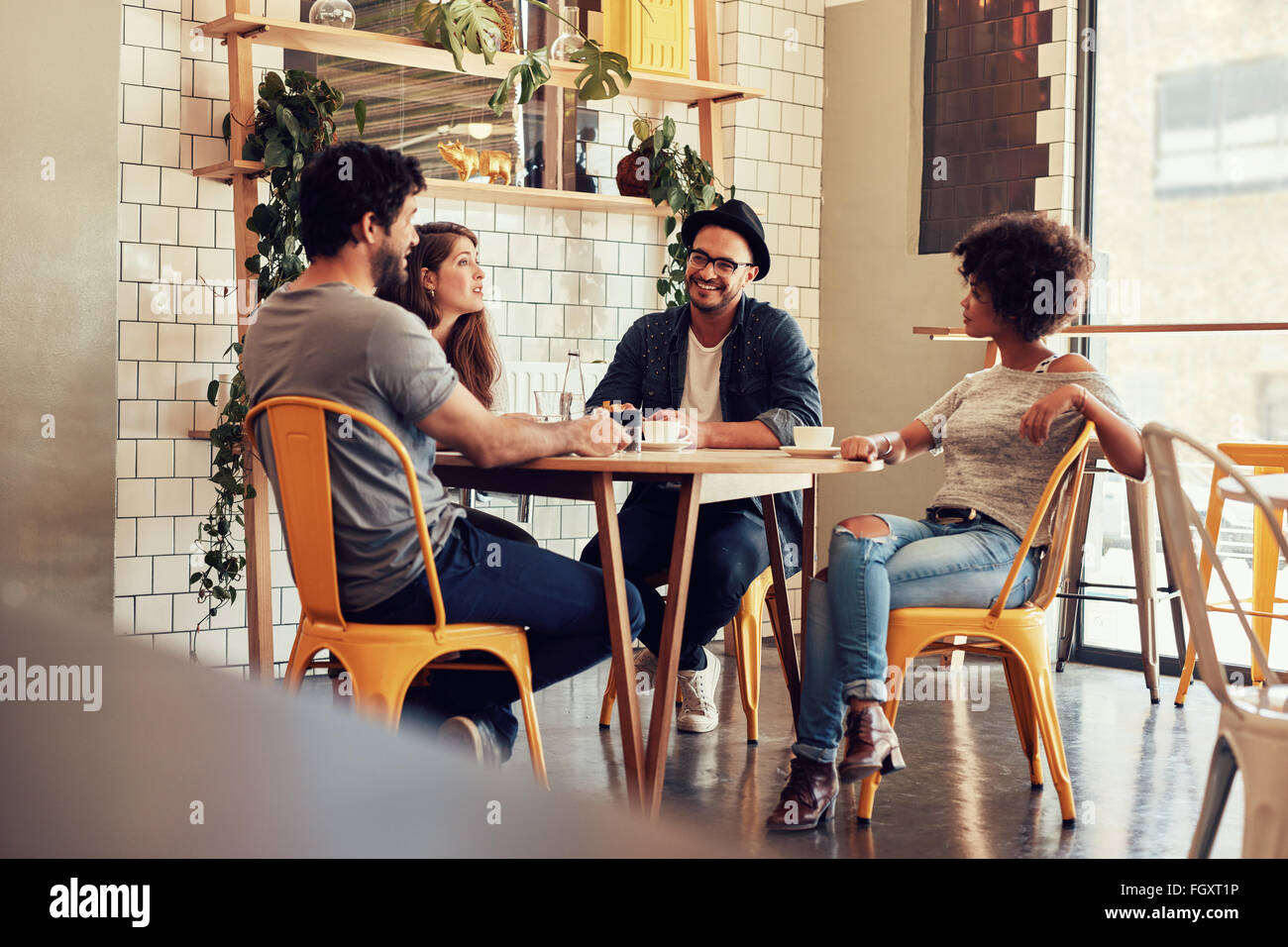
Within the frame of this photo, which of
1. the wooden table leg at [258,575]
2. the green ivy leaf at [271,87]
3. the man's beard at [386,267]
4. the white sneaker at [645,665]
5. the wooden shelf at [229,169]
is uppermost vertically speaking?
the green ivy leaf at [271,87]

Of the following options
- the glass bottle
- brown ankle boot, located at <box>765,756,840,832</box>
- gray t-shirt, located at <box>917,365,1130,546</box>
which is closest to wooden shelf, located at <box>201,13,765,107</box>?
the glass bottle

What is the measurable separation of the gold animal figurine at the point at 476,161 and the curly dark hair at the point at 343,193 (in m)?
2.15

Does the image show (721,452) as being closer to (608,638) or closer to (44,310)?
(608,638)

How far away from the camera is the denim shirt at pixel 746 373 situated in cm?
344

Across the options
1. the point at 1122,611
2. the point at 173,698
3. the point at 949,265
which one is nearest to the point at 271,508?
the point at 949,265

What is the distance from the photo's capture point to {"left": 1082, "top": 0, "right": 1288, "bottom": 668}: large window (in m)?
4.50

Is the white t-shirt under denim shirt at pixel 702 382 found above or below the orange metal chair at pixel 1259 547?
above

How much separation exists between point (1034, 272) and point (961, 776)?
126 centimetres

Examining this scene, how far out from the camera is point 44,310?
3.87 m

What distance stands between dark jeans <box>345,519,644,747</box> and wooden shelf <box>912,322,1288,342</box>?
218 cm

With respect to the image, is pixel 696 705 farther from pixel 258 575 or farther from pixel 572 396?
pixel 258 575

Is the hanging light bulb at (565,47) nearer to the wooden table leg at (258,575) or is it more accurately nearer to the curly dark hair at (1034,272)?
the wooden table leg at (258,575)

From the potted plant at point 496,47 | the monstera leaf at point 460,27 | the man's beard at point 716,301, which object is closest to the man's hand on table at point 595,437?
the man's beard at point 716,301
